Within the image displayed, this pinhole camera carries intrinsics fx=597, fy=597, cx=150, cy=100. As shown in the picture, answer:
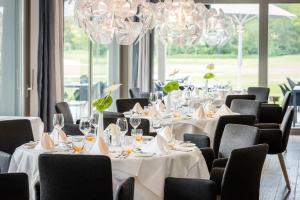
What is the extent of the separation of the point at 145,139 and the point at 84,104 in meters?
5.32

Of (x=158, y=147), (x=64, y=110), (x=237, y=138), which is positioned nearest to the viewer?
(x=158, y=147)

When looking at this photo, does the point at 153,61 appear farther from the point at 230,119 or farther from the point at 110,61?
the point at 230,119

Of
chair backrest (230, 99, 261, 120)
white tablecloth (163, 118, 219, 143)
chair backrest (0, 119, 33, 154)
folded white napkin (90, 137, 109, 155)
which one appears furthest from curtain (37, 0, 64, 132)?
folded white napkin (90, 137, 109, 155)

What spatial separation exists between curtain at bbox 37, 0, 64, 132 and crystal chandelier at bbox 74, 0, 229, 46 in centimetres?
85

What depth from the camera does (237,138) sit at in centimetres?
549

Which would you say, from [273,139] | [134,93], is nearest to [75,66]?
[134,93]

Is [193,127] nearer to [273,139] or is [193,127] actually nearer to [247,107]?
[273,139]

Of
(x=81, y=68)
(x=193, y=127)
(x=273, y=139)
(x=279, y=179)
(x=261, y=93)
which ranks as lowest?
(x=279, y=179)

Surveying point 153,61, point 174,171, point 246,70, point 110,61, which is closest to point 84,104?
point 110,61

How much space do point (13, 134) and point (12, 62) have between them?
2.20 metres

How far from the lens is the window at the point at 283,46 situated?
44.6 ft

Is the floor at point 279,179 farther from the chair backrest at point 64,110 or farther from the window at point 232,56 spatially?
the window at point 232,56

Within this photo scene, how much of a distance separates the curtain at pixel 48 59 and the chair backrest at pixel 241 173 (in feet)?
13.9

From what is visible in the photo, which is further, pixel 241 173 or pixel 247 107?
pixel 247 107
